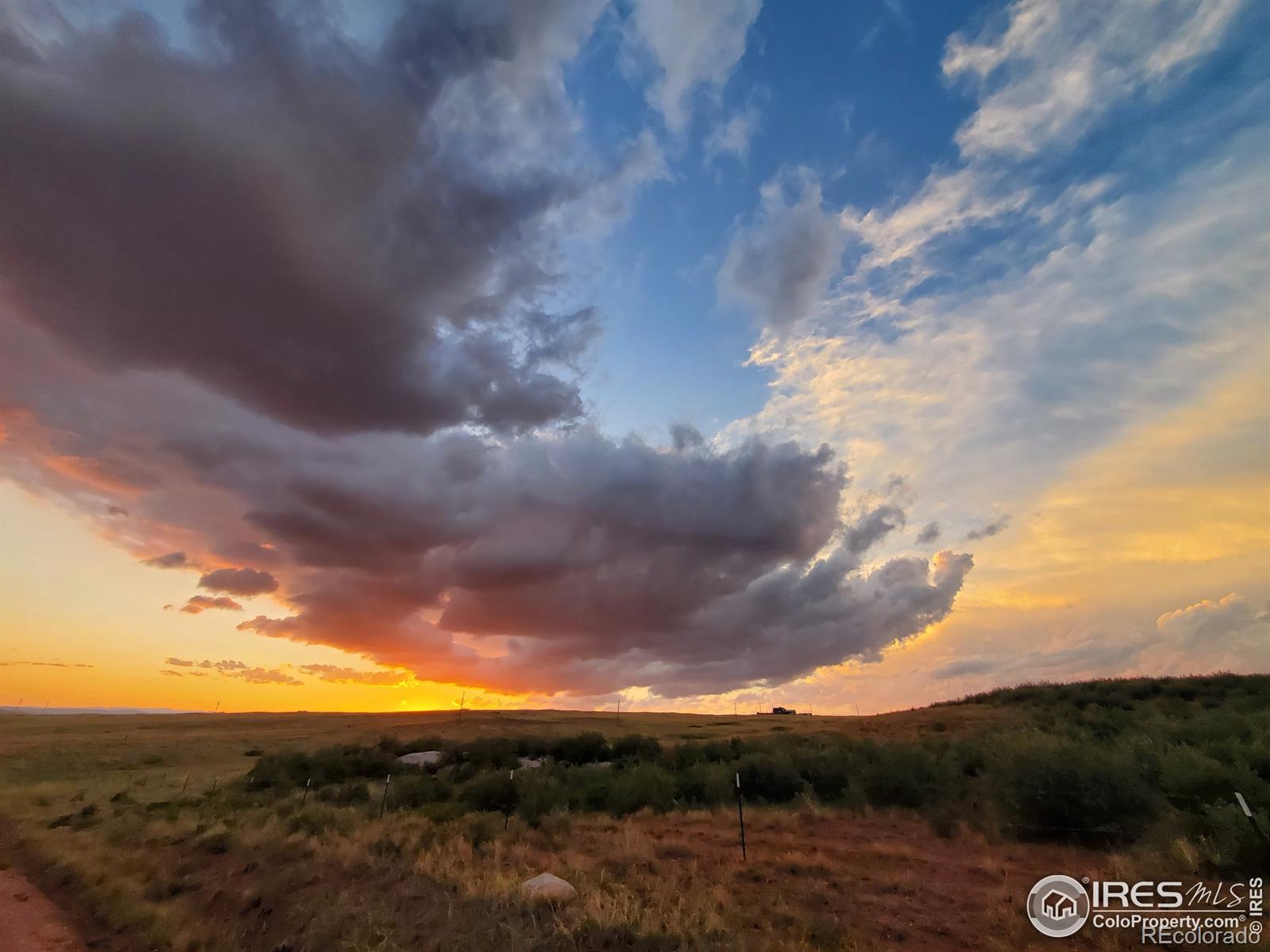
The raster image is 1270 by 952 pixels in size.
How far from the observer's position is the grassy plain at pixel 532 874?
12438 mm

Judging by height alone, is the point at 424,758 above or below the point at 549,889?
above

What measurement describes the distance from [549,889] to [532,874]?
8.93ft

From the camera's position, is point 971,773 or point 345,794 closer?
point 971,773

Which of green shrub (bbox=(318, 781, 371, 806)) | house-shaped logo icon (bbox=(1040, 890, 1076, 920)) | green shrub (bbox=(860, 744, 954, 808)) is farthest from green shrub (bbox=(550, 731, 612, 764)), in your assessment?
house-shaped logo icon (bbox=(1040, 890, 1076, 920))

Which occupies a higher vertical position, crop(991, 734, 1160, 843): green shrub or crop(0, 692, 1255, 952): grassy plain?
crop(991, 734, 1160, 843): green shrub

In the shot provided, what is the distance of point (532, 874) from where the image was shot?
54.8 ft

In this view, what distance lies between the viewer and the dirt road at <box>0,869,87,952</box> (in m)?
14.2

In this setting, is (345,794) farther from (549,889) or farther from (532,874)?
(549,889)

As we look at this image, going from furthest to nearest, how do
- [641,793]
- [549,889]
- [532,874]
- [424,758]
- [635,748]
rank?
[424,758] → [635,748] → [641,793] → [532,874] → [549,889]

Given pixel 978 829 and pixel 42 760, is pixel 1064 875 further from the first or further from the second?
pixel 42 760

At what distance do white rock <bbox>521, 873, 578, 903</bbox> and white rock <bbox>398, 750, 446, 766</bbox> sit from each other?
36415 millimetres

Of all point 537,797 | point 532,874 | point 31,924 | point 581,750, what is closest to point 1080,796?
point 532,874

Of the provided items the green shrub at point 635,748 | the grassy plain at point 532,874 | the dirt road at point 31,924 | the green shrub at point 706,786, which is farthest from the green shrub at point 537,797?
the dirt road at point 31,924

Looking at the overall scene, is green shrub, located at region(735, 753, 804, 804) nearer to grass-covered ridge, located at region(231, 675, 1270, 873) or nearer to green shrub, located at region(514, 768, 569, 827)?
grass-covered ridge, located at region(231, 675, 1270, 873)
